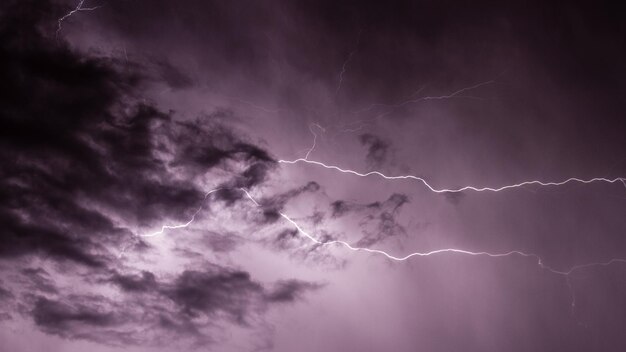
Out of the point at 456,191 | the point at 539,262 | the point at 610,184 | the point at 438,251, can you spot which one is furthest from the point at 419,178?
the point at 610,184

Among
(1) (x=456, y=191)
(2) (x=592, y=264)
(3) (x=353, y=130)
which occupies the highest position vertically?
(3) (x=353, y=130)

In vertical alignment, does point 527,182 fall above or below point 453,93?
below

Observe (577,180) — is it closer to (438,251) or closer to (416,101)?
(438,251)

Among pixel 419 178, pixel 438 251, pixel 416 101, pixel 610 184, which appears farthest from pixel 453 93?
pixel 610 184

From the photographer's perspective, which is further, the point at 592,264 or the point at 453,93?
the point at 592,264

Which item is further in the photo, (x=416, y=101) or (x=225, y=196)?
(x=225, y=196)

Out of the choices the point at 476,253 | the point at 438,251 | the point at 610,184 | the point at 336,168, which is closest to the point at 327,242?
the point at 336,168

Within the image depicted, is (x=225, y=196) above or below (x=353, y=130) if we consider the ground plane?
below

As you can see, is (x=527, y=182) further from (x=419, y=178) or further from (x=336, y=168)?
(x=336, y=168)
